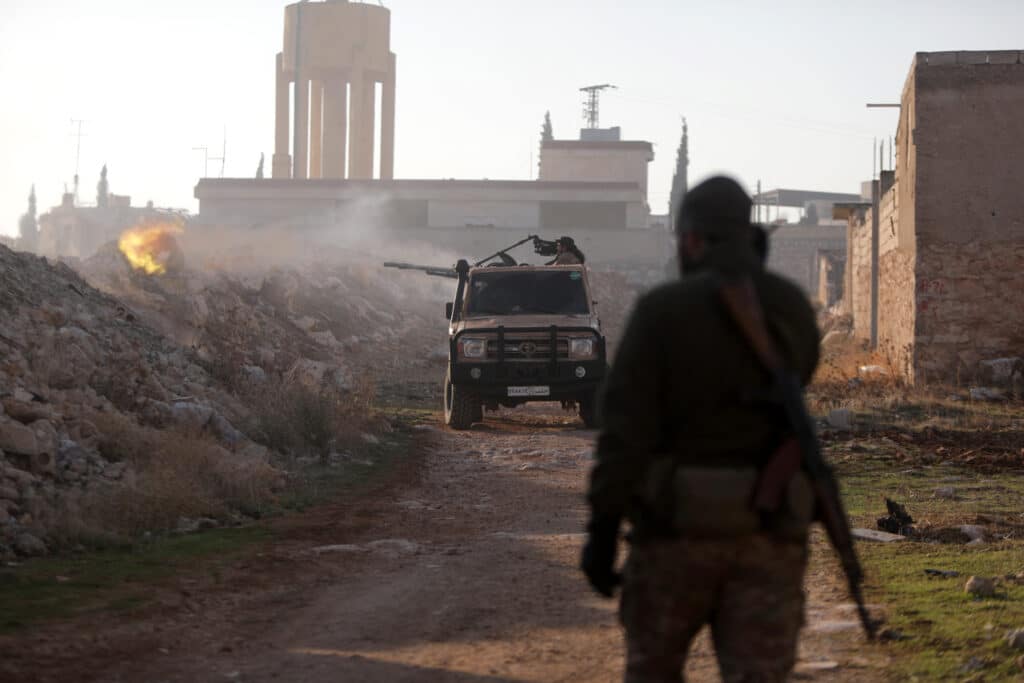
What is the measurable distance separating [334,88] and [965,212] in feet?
162

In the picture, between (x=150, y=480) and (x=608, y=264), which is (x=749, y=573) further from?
(x=608, y=264)

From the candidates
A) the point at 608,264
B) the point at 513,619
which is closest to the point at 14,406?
the point at 513,619

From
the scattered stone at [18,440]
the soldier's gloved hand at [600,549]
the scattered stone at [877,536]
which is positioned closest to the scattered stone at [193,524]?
the scattered stone at [18,440]

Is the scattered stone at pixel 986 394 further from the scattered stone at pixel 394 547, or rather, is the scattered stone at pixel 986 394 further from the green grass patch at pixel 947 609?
the scattered stone at pixel 394 547

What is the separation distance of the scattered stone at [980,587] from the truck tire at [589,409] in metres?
10.4

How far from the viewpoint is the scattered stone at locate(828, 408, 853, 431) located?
16062 mm

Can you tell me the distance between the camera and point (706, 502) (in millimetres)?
3457

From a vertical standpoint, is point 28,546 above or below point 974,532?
below

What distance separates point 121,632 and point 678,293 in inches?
171

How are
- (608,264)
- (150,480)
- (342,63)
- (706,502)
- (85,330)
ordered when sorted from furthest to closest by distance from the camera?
(342,63)
(608,264)
(85,330)
(150,480)
(706,502)

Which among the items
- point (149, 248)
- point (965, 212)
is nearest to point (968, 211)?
point (965, 212)

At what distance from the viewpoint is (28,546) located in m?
8.63

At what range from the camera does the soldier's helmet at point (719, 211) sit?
144 inches

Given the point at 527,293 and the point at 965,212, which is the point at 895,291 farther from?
the point at 527,293
